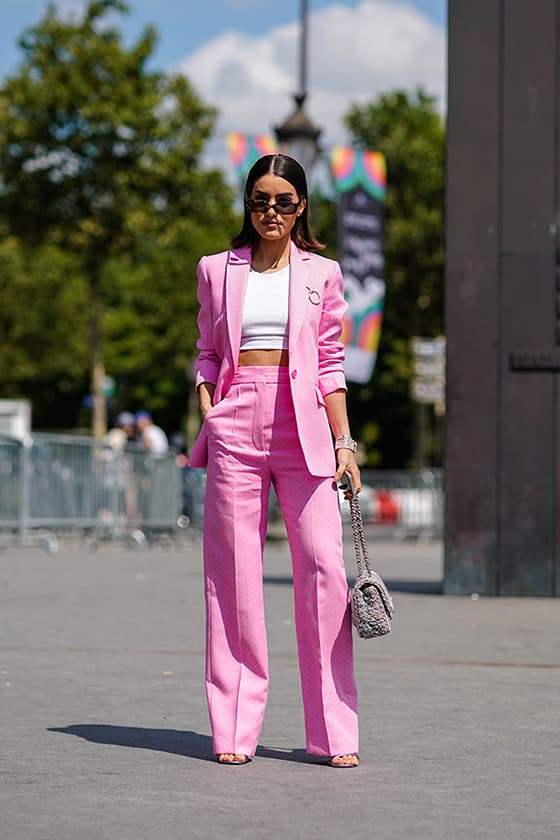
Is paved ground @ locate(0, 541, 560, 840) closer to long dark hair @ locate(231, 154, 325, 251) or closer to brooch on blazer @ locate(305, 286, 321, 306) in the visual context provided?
brooch on blazer @ locate(305, 286, 321, 306)

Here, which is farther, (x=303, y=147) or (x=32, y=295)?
(x=32, y=295)

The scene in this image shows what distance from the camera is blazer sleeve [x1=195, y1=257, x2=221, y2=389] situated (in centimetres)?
559

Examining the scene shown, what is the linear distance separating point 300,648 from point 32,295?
59021mm

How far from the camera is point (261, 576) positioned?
5.46 metres

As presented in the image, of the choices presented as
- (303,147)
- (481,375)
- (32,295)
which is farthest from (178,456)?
(32,295)

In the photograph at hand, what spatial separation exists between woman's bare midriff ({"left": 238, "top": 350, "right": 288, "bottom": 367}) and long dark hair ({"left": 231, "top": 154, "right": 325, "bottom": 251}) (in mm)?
375

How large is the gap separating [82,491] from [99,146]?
1469 centimetres

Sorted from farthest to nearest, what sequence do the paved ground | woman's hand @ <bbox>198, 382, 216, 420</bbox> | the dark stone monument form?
the dark stone monument, woman's hand @ <bbox>198, 382, 216, 420</bbox>, the paved ground

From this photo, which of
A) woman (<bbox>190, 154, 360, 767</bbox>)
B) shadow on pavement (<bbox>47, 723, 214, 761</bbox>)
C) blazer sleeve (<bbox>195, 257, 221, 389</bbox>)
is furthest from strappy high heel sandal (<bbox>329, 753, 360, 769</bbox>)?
blazer sleeve (<bbox>195, 257, 221, 389</bbox>)

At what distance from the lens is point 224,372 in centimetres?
548

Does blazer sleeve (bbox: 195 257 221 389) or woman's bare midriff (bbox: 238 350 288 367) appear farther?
blazer sleeve (bbox: 195 257 221 389)

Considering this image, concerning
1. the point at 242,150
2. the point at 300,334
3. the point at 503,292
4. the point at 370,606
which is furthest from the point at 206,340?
the point at 242,150

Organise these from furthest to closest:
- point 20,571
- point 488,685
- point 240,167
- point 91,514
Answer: point 91,514 < point 240,167 < point 20,571 < point 488,685

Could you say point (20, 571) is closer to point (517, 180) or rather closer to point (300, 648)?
point (517, 180)
